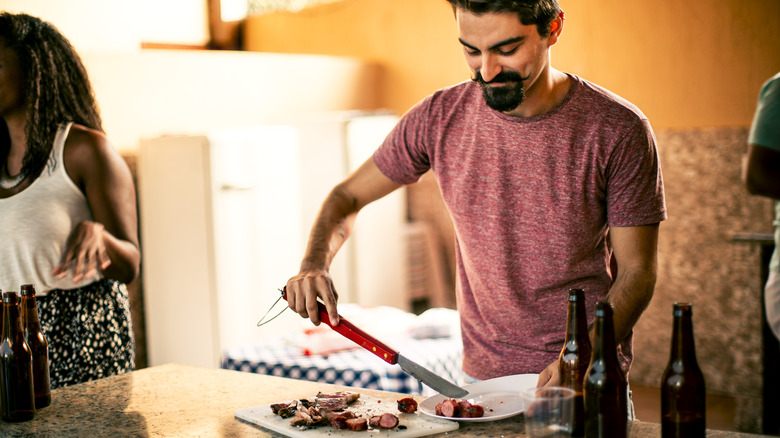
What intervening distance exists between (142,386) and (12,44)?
1.11m

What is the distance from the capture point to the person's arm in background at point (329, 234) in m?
1.69

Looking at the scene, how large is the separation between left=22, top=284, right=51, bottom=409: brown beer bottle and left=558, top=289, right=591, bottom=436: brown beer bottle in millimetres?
1109

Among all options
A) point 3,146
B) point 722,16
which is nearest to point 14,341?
point 3,146

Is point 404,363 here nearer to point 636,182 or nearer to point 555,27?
point 636,182

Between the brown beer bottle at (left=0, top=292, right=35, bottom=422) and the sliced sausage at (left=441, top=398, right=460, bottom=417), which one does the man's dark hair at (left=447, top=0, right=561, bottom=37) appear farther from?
the brown beer bottle at (left=0, top=292, right=35, bottom=422)

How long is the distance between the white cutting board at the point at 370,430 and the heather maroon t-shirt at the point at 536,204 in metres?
0.39

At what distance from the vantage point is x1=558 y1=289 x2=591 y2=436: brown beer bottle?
136cm

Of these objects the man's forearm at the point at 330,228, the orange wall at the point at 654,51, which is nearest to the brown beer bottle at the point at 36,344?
the man's forearm at the point at 330,228

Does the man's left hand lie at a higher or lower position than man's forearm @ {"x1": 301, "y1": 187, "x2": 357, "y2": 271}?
lower

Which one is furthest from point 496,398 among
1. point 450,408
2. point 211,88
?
point 211,88

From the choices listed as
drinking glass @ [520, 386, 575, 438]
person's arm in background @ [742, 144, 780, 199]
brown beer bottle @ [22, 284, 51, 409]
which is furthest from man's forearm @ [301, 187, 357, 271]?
person's arm in background @ [742, 144, 780, 199]

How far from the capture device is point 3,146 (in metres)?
2.40

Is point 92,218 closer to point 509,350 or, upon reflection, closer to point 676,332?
point 509,350

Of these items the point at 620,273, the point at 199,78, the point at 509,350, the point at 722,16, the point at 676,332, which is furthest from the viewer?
the point at 199,78
